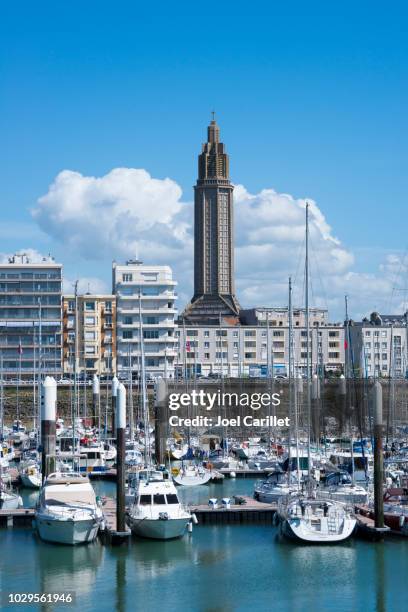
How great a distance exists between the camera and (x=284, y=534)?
53250 millimetres

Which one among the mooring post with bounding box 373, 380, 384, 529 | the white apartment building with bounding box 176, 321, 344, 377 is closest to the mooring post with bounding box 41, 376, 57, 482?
the mooring post with bounding box 373, 380, 384, 529

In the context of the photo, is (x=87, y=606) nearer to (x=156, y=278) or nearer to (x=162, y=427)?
(x=162, y=427)

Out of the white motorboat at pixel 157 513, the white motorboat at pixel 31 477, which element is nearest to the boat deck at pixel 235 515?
the white motorboat at pixel 157 513

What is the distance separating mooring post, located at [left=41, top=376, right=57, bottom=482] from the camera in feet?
208

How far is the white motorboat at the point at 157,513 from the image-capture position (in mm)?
52188

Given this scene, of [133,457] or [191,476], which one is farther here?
[133,457]

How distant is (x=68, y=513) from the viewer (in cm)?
5169

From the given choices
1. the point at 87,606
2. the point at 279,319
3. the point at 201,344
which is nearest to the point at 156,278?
the point at 201,344

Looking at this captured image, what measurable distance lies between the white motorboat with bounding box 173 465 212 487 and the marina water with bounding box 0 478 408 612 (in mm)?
18948

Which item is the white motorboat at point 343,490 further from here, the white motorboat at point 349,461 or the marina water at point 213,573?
the white motorboat at point 349,461

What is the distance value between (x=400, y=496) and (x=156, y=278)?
87.1 metres

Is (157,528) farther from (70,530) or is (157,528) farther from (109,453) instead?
(109,453)

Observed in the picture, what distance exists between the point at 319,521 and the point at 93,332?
89.9 metres

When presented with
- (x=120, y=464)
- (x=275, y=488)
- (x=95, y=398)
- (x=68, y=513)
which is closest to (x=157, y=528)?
(x=120, y=464)
